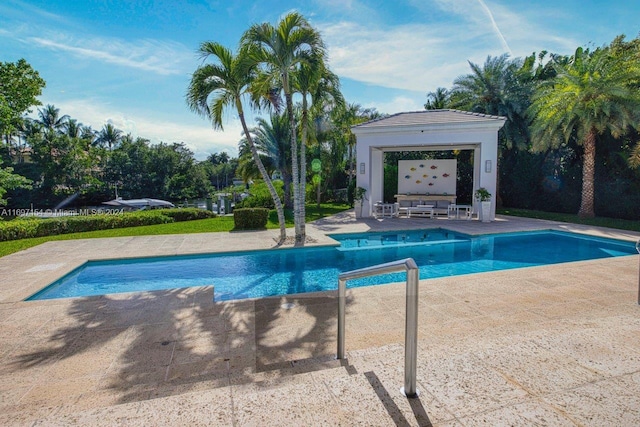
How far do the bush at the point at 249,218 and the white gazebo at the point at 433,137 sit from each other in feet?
17.1

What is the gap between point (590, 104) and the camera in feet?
46.3

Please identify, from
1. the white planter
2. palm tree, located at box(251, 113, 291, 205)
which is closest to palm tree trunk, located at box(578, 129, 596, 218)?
the white planter

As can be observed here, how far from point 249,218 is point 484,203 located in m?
10.3

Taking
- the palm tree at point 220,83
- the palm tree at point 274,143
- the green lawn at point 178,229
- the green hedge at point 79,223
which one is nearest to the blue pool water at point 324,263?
the palm tree at point 220,83

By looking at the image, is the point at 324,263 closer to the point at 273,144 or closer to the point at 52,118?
the point at 273,144

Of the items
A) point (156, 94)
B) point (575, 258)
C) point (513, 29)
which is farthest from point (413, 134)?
point (156, 94)

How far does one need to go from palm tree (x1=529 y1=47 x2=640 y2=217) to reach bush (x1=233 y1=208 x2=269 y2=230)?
13282 mm

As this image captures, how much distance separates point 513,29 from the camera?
35.5 feet

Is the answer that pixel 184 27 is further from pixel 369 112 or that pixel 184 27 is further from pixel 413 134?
pixel 369 112

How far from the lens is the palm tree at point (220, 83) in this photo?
10047mm

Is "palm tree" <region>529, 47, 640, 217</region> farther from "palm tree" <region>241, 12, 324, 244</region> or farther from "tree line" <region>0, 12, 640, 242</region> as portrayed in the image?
"palm tree" <region>241, 12, 324, 244</region>

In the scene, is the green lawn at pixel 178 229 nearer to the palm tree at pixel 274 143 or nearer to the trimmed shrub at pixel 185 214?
the trimmed shrub at pixel 185 214

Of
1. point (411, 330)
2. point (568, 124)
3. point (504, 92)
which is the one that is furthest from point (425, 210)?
point (411, 330)

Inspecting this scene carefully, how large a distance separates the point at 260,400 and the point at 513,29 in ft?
42.2
